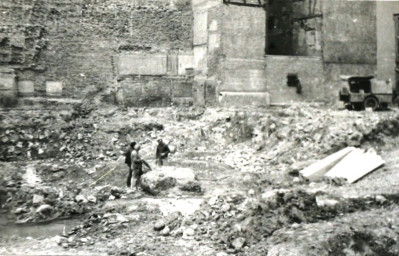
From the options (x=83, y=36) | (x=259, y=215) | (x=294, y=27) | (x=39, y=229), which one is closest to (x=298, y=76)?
(x=294, y=27)

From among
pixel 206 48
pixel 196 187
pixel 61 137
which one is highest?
pixel 206 48

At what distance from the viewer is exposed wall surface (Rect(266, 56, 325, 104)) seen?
1797 centimetres

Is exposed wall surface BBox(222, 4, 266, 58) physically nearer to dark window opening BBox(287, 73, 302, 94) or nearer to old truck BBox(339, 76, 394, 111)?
dark window opening BBox(287, 73, 302, 94)

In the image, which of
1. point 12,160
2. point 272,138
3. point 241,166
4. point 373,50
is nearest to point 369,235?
point 241,166

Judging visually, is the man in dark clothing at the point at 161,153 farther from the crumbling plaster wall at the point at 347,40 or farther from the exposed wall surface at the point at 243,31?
the crumbling plaster wall at the point at 347,40

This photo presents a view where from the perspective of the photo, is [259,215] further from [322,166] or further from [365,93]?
[365,93]

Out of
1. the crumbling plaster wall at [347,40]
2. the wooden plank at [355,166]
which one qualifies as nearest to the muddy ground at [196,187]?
the wooden plank at [355,166]

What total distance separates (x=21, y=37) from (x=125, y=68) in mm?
3756

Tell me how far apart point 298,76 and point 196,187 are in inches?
368

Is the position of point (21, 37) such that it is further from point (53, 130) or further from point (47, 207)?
point (47, 207)

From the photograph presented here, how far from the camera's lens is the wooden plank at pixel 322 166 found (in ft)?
36.0

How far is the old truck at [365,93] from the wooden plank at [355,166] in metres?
6.97

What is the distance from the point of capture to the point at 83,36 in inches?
684

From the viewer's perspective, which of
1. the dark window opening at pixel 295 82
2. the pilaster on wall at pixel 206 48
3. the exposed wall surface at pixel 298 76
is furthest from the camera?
the dark window opening at pixel 295 82
